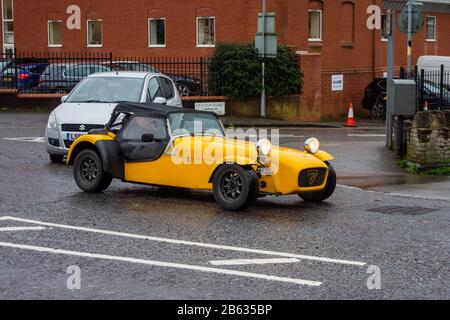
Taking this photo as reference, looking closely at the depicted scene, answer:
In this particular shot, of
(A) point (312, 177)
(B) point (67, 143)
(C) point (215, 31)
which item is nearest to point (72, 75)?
(C) point (215, 31)

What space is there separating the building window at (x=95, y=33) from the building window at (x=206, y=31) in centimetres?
524

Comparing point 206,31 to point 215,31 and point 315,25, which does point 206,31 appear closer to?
point 215,31

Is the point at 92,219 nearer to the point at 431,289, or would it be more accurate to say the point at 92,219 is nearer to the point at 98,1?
the point at 431,289

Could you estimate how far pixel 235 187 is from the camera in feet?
38.9

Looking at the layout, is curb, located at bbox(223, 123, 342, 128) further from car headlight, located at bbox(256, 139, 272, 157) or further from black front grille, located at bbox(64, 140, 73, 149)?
car headlight, located at bbox(256, 139, 272, 157)

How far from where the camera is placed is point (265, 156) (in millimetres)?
11719

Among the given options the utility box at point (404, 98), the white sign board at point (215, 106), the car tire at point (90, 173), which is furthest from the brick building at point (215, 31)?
the car tire at point (90, 173)

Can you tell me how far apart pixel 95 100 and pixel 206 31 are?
23.4 metres

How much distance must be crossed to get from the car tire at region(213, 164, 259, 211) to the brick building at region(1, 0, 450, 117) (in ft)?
67.6

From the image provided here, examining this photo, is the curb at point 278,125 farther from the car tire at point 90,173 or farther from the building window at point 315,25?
the car tire at point 90,173

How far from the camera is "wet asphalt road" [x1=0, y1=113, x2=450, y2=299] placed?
25.5 feet

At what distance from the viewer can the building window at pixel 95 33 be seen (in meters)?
42.7

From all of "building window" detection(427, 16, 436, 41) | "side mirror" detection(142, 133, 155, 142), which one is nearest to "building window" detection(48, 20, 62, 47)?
"building window" detection(427, 16, 436, 41)

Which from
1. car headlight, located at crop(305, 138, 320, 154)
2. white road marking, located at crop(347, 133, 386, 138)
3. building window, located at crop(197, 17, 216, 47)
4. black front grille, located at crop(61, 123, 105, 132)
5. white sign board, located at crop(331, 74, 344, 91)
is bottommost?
white road marking, located at crop(347, 133, 386, 138)
